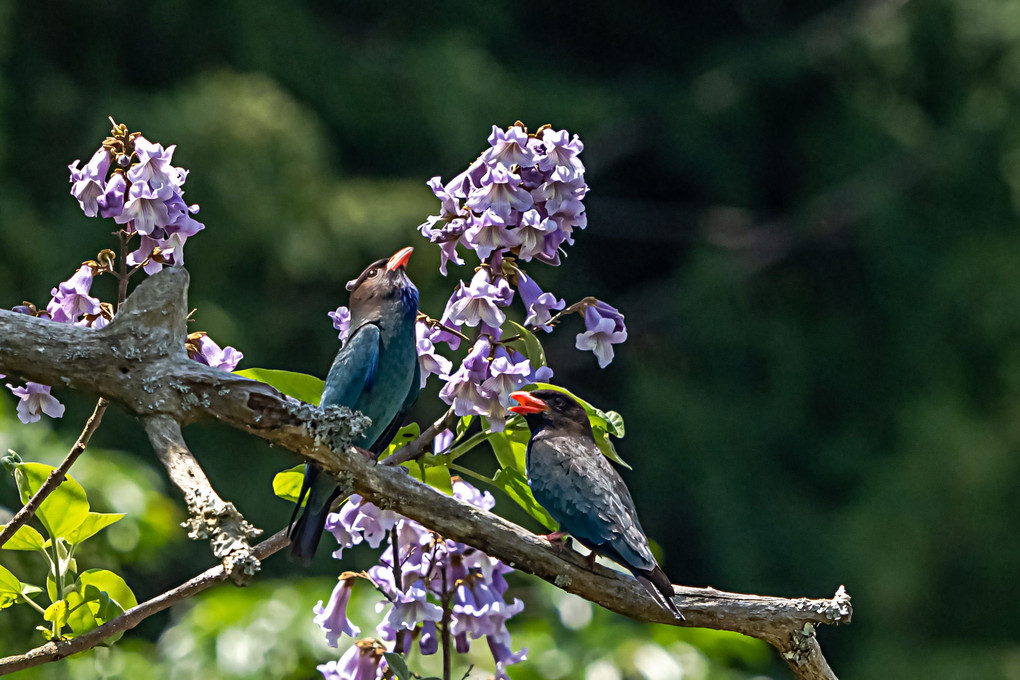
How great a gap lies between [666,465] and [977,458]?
1.56 metres

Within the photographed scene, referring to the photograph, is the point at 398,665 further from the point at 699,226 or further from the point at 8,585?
the point at 699,226

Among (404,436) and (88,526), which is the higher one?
(404,436)

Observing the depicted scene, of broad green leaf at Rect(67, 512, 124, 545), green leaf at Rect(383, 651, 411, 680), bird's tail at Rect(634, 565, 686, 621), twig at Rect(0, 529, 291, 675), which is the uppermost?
bird's tail at Rect(634, 565, 686, 621)

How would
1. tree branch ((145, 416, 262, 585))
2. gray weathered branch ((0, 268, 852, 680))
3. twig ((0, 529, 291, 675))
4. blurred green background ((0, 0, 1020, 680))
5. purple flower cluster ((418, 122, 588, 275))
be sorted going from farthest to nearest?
blurred green background ((0, 0, 1020, 680))
purple flower cluster ((418, 122, 588, 275))
twig ((0, 529, 291, 675))
gray weathered branch ((0, 268, 852, 680))
tree branch ((145, 416, 262, 585))

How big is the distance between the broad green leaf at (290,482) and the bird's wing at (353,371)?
79mm

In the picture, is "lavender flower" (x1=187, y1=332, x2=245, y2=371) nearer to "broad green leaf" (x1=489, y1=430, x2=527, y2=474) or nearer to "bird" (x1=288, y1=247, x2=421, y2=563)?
"bird" (x1=288, y1=247, x2=421, y2=563)

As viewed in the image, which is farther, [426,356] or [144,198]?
[426,356]

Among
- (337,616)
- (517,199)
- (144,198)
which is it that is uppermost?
(517,199)

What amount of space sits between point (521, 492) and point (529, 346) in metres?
0.20

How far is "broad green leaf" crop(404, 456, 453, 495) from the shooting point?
1.05 metres

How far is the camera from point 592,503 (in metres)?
1.17

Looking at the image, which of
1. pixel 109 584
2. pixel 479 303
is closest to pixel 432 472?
pixel 479 303

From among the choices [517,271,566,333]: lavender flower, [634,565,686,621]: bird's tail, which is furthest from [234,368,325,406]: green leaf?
[634,565,686,621]: bird's tail

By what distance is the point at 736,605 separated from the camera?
0.99 m
